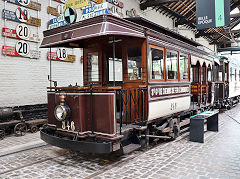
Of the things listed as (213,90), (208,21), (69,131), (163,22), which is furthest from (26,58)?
(163,22)

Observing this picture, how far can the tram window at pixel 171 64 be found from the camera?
5.70 metres

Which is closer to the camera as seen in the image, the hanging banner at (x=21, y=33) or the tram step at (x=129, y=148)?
the tram step at (x=129, y=148)

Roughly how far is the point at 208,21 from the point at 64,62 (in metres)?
6.20

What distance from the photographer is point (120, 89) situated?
409 cm

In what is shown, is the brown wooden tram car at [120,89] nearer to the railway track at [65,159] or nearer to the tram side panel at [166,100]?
the tram side panel at [166,100]

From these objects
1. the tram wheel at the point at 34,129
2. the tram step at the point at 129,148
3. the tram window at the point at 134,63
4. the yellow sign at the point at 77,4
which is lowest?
the tram wheel at the point at 34,129

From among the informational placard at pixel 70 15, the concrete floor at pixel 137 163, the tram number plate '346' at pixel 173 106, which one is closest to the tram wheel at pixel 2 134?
the concrete floor at pixel 137 163

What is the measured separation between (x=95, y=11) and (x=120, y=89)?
157 centimetres

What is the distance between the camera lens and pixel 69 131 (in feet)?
14.0

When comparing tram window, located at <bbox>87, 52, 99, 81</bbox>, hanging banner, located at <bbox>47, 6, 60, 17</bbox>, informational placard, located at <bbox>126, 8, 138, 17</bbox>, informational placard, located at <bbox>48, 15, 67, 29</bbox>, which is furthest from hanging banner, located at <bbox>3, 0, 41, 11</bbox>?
informational placard, located at <bbox>126, 8, 138, 17</bbox>

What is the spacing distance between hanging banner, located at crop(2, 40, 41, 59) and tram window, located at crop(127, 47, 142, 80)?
427cm

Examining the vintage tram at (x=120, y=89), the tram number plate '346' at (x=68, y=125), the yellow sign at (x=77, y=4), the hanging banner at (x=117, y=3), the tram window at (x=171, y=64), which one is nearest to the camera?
the vintage tram at (x=120, y=89)

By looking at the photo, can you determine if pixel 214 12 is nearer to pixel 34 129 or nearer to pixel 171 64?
pixel 171 64

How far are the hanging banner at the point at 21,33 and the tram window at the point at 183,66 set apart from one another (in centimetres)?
521
